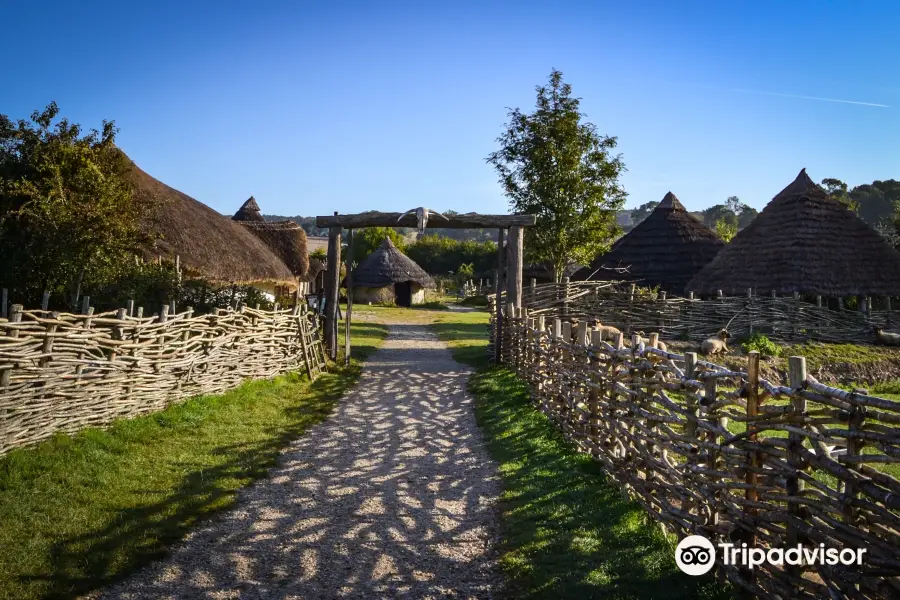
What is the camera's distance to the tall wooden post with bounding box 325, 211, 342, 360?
1371 centimetres

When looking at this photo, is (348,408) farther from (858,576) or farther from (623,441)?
(858,576)

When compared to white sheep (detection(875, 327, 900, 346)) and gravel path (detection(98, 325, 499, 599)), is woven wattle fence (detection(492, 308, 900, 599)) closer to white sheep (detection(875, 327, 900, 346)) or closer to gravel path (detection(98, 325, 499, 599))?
gravel path (detection(98, 325, 499, 599))

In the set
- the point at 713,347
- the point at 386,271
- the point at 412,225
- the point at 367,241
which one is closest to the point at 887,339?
the point at 713,347

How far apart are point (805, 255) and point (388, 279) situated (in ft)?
68.5

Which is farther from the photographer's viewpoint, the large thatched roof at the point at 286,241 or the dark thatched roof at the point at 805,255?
the large thatched roof at the point at 286,241

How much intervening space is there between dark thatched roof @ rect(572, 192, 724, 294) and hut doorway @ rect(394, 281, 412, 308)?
1295cm

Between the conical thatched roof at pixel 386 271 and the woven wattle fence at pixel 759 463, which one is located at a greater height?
the conical thatched roof at pixel 386 271

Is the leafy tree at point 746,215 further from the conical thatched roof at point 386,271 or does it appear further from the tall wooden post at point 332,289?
the tall wooden post at point 332,289

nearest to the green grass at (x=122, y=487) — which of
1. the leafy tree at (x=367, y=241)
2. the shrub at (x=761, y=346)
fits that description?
the shrub at (x=761, y=346)

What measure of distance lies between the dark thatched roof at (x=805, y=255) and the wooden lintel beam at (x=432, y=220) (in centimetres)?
946

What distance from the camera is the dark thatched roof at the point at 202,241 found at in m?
15.6

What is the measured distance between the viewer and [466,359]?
601 inches

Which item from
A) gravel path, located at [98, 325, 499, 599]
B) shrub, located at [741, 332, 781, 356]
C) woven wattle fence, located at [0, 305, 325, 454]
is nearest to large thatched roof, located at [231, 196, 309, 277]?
woven wattle fence, located at [0, 305, 325, 454]

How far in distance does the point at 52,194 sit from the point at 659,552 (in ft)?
34.0
